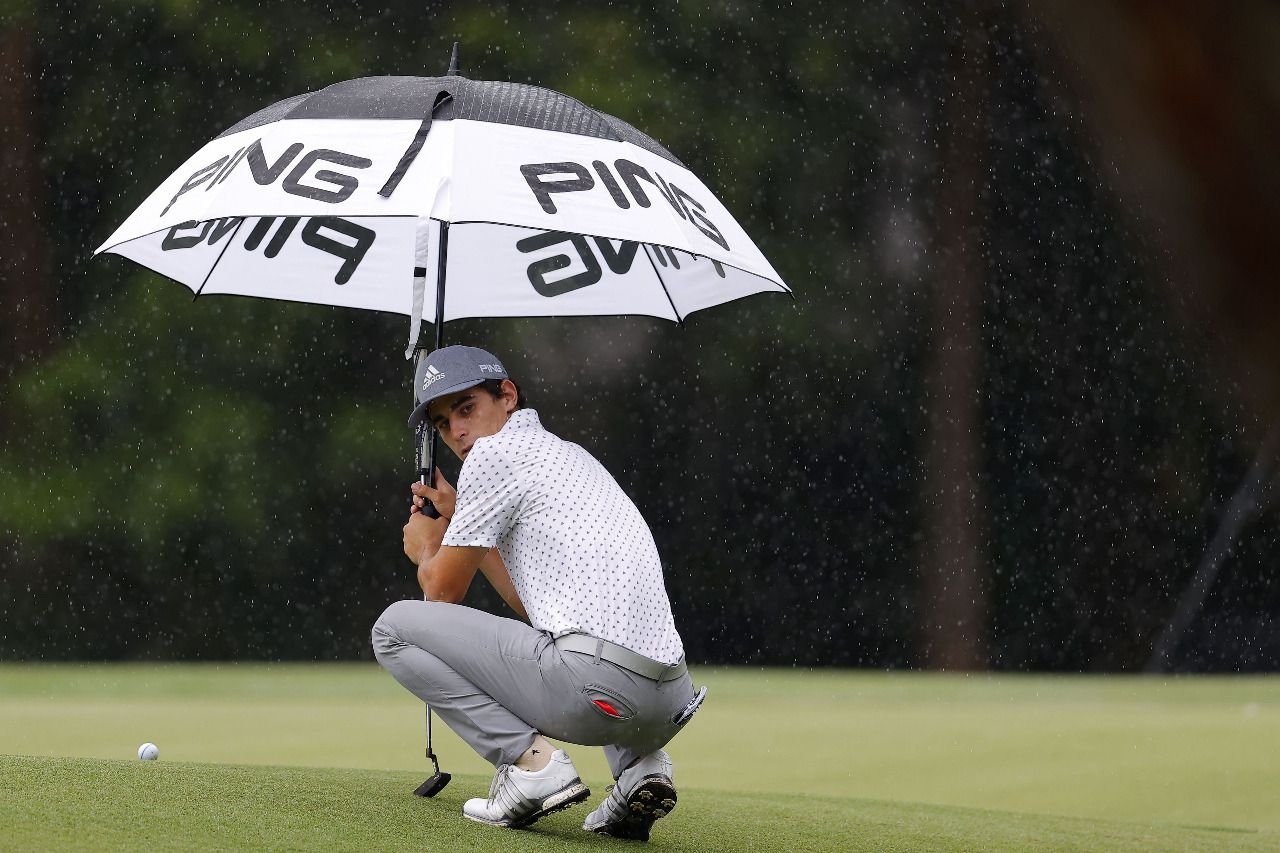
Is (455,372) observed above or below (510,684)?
above

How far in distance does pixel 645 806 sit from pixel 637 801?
23mm

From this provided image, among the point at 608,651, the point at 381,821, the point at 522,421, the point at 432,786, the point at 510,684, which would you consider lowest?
the point at 432,786

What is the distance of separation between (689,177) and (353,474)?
420 inches

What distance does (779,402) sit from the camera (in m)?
14.9

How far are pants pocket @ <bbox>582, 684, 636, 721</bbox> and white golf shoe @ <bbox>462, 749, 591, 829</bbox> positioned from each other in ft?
0.44

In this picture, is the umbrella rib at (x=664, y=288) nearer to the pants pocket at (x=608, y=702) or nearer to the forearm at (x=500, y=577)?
the forearm at (x=500, y=577)

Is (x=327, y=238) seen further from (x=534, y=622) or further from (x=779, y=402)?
(x=779, y=402)

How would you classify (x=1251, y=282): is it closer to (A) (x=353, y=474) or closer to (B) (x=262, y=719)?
(A) (x=353, y=474)

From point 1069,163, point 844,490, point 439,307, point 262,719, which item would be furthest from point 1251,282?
point 439,307

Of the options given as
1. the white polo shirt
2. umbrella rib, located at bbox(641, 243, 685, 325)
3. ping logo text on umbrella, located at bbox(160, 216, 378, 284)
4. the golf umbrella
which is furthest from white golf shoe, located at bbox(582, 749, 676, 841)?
ping logo text on umbrella, located at bbox(160, 216, 378, 284)

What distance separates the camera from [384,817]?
12.8 ft

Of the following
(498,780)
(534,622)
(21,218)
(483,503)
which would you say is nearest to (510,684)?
(534,622)

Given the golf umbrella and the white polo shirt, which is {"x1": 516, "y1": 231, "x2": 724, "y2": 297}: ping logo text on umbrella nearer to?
the golf umbrella

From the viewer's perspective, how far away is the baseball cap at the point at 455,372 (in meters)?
3.83
